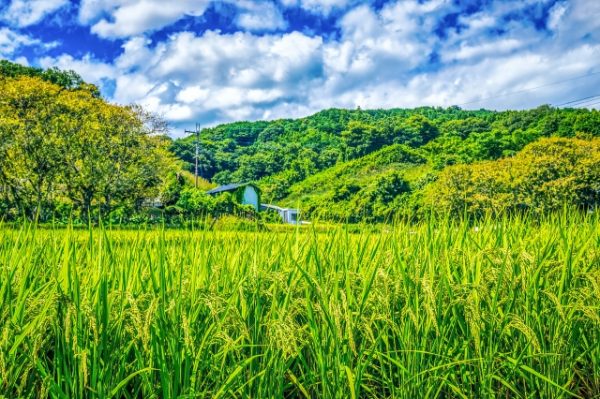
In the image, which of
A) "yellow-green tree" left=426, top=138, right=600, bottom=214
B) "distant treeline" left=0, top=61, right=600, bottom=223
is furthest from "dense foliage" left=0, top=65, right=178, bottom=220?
"yellow-green tree" left=426, top=138, right=600, bottom=214

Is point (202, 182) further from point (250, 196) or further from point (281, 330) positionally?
point (281, 330)

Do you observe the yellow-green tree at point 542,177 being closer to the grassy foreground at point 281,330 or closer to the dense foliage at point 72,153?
the dense foliage at point 72,153

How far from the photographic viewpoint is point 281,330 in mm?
1392

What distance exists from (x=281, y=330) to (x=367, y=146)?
73.5 m

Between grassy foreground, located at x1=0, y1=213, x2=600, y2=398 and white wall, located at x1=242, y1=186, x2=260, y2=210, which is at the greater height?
white wall, located at x1=242, y1=186, x2=260, y2=210

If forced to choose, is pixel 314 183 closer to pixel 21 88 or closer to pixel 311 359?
pixel 21 88

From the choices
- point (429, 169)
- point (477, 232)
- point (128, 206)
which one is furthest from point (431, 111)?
point (477, 232)

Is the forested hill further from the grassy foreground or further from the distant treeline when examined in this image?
the grassy foreground

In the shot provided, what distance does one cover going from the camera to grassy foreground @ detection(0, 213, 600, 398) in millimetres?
1592

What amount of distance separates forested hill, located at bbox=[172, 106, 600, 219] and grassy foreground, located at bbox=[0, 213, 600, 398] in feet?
109

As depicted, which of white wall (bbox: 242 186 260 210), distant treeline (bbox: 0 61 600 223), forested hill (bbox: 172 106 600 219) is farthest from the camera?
forested hill (bbox: 172 106 600 219)

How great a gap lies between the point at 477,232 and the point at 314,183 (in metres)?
63.3

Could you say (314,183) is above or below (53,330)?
above

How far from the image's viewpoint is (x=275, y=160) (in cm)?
7819
